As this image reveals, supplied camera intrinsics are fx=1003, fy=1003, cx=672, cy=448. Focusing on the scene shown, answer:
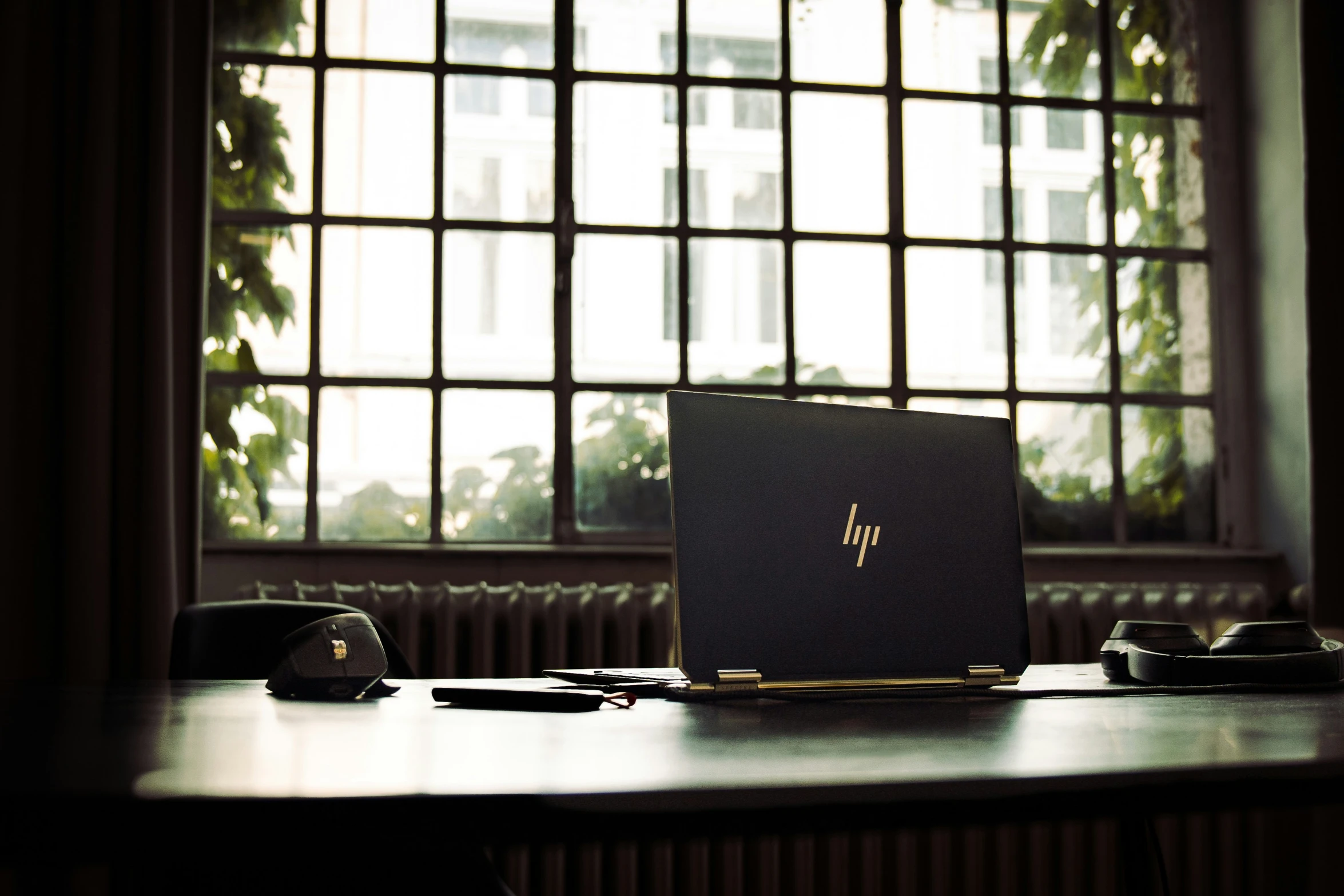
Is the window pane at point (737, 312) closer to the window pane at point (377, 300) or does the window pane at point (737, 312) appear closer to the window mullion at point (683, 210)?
the window mullion at point (683, 210)

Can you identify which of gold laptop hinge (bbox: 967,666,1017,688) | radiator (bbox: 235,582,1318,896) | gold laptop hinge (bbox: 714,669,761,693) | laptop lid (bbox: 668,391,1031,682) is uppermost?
laptop lid (bbox: 668,391,1031,682)

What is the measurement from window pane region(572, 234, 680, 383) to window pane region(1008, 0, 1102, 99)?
3.72 ft

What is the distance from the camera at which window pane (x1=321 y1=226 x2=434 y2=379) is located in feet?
8.11

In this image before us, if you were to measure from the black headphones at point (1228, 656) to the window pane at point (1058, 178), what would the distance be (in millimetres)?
1807

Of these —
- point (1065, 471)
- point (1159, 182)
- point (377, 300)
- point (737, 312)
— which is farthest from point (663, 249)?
point (1159, 182)

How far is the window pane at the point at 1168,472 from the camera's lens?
2.68 metres

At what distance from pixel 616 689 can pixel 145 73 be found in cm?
183

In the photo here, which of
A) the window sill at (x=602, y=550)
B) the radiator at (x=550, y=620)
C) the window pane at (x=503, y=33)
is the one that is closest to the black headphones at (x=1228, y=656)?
the radiator at (x=550, y=620)

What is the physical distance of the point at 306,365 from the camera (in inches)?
96.3

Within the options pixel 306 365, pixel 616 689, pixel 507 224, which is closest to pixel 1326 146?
pixel 507 224

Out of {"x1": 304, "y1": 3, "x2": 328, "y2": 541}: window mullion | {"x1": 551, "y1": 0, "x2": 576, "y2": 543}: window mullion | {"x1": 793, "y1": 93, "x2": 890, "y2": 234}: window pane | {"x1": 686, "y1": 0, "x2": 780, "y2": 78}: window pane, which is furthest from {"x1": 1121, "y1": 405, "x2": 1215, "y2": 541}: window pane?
{"x1": 304, "y1": 3, "x2": 328, "y2": 541}: window mullion

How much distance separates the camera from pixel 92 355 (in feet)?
6.64

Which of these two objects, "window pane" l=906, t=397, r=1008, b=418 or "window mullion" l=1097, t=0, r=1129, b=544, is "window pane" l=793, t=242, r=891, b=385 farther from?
"window mullion" l=1097, t=0, r=1129, b=544

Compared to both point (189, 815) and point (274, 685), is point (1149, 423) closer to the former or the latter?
point (274, 685)
